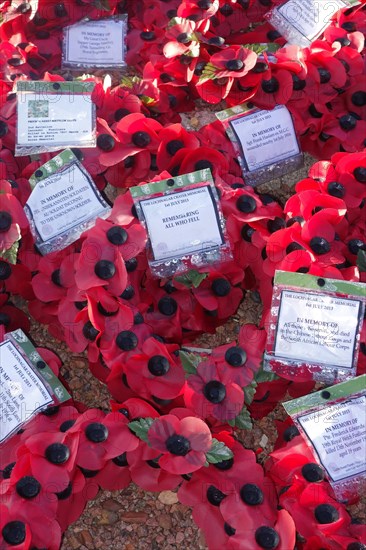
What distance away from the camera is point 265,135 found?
1982mm

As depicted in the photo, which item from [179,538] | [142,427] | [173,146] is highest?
[173,146]

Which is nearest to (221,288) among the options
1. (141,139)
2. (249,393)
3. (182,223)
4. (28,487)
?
(182,223)

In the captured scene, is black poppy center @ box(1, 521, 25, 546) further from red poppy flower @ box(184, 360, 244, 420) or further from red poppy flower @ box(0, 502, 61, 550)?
Result: red poppy flower @ box(184, 360, 244, 420)

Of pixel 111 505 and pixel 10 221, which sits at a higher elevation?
pixel 10 221

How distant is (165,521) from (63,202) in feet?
2.56

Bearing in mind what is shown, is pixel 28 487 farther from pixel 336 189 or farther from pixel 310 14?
pixel 310 14

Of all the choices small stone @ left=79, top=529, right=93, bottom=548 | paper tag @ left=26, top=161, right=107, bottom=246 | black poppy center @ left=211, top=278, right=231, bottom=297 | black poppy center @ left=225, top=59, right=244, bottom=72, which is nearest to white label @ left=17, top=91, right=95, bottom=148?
paper tag @ left=26, top=161, right=107, bottom=246

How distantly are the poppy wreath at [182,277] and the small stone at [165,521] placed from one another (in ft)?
0.24

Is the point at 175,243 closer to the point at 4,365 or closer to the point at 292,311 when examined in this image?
the point at 292,311

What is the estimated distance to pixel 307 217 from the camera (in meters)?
1.69

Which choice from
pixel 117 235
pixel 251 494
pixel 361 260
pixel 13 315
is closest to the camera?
pixel 251 494

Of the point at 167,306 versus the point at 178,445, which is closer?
the point at 178,445

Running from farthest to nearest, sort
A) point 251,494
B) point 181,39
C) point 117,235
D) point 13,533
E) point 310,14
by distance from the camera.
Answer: point 310,14 → point 181,39 → point 117,235 → point 251,494 → point 13,533

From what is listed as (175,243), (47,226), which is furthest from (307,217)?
(47,226)
